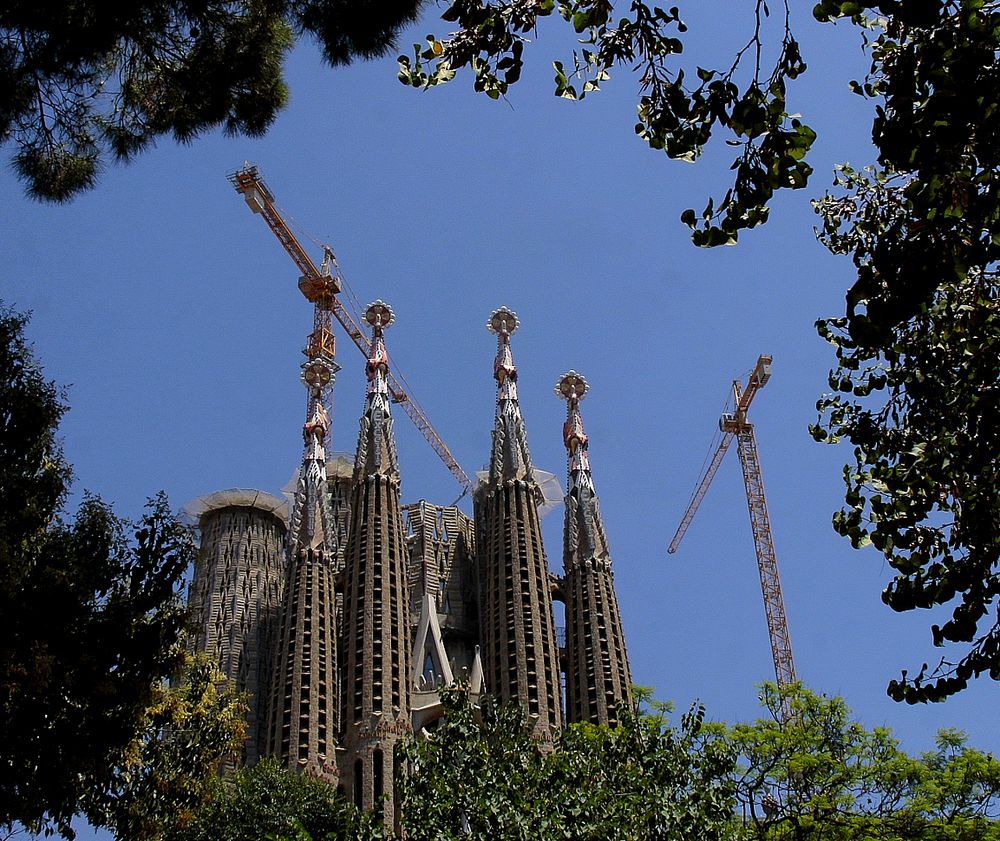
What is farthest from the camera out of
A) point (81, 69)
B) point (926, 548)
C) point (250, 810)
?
point (250, 810)

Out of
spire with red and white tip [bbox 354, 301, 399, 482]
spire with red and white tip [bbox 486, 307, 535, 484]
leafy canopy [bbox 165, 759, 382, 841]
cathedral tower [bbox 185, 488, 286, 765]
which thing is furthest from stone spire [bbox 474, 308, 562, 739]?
leafy canopy [bbox 165, 759, 382, 841]

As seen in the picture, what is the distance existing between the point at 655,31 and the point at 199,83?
5.65 m

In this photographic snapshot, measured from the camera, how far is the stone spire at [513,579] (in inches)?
1716

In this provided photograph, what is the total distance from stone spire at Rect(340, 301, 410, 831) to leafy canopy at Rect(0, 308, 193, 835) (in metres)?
27.2

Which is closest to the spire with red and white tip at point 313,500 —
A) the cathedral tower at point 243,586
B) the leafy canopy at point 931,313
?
the cathedral tower at point 243,586

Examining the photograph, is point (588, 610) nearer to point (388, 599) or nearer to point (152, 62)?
point (388, 599)

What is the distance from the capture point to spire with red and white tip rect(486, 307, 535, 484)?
49.7 meters

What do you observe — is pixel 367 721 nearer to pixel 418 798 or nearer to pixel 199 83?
pixel 418 798

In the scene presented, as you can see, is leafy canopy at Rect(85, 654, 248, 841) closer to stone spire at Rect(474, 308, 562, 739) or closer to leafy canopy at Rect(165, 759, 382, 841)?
leafy canopy at Rect(165, 759, 382, 841)

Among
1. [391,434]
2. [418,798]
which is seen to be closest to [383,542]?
[391,434]

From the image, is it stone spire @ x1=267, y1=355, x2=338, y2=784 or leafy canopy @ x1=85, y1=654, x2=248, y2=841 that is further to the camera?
stone spire @ x1=267, y1=355, x2=338, y2=784

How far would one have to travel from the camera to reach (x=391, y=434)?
50.0 meters

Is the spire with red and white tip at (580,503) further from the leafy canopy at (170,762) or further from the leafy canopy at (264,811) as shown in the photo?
the leafy canopy at (170,762)

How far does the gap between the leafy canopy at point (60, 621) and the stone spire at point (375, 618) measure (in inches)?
1069
